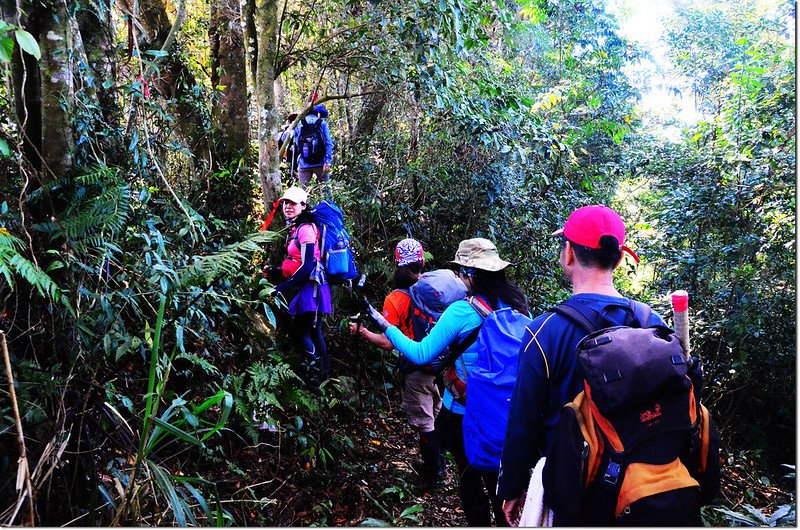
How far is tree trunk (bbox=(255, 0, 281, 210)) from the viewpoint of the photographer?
18.3ft

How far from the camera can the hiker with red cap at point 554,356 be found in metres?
2.18

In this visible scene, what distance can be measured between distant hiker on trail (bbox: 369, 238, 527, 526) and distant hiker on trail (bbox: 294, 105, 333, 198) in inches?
161

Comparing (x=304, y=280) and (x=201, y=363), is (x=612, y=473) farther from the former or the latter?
(x=304, y=280)

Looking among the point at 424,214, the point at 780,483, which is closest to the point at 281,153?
the point at 424,214

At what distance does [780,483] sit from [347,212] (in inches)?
256

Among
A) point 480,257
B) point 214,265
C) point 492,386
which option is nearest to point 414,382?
point 480,257

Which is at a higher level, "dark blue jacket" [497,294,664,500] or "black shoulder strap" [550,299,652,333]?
"black shoulder strap" [550,299,652,333]

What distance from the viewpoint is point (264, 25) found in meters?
5.59

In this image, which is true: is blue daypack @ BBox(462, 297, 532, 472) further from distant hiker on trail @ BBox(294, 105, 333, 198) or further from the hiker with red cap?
distant hiker on trail @ BBox(294, 105, 333, 198)

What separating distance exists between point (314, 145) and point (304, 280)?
8.97 ft

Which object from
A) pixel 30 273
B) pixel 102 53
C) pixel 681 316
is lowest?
pixel 681 316

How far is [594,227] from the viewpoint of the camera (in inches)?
90.4

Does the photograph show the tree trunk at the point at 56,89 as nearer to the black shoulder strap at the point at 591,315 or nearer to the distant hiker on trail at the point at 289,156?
the black shoulder strap at the point at 591,315

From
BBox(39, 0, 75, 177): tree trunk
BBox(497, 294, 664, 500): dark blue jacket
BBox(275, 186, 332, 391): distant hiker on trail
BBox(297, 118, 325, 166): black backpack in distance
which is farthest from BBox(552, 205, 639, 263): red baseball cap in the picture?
BBox(297, 118, 325, 166): black backpack in distance
